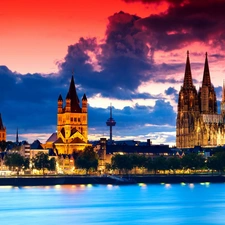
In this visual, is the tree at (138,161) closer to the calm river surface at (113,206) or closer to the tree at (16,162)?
the tree at (16,162)

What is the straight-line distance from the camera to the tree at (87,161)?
590 feet

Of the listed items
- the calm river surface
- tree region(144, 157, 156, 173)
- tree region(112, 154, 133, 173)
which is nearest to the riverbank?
tree region(112, 154, 133, 173)

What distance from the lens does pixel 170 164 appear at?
603ft

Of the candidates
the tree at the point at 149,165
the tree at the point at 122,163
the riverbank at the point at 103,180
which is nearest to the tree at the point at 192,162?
the tree at the point at 149,165

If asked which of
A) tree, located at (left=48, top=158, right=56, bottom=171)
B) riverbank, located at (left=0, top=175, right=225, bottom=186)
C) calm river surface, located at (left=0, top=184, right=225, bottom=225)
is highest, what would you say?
tree, located at (left=48, top=158, right=56, bottom=171)

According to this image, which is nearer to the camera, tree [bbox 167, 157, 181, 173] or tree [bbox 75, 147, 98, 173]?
tree [bbox 75, 147, 98, 173]

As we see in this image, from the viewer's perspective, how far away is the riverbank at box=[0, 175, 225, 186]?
159 metres

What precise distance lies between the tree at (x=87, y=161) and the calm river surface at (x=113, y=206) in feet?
111

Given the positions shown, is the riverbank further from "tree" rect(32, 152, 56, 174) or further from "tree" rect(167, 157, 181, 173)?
"tree" rect(32, 152, 56, 174)

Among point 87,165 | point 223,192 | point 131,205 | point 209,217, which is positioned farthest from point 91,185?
point 209,217

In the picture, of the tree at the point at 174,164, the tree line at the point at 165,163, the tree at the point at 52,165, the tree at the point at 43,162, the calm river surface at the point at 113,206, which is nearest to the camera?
the calm river surface at the point at 113,206

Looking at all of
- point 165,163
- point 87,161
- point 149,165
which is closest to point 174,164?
point 165,163

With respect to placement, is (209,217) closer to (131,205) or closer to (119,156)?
(131,205)

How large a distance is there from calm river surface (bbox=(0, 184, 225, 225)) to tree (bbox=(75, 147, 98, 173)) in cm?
3388
